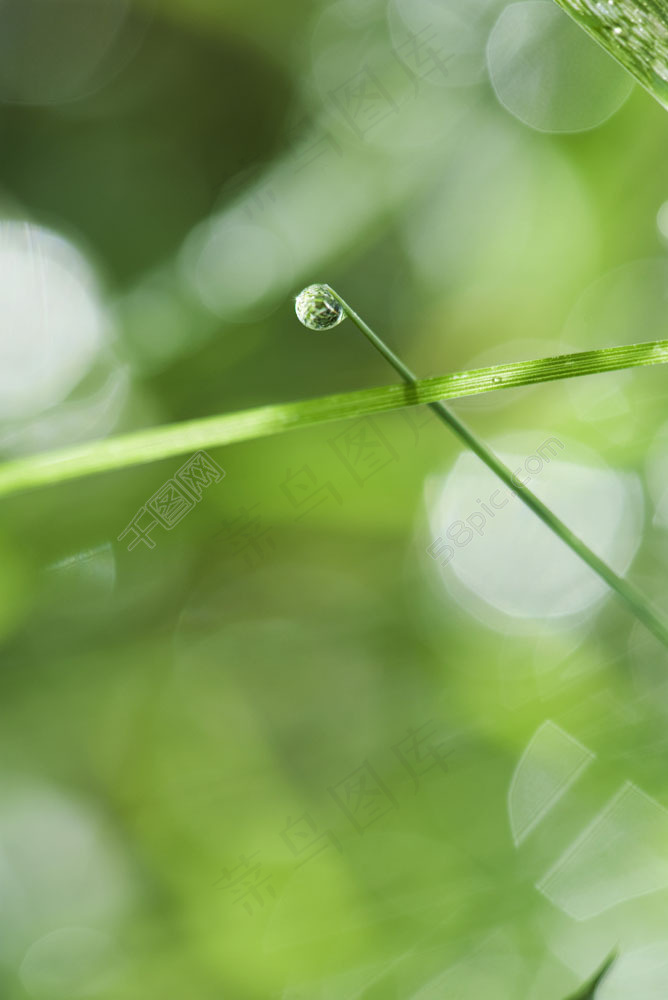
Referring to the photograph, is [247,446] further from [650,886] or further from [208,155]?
[650,886]

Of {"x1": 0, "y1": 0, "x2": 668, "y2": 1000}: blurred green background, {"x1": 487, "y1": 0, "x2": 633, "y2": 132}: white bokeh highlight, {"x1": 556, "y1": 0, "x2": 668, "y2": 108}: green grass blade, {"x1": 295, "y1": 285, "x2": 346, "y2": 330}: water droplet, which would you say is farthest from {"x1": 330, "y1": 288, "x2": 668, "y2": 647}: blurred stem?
{"x1": 487, "y1": 0, "x2": 633, "y2": 132}: white bokeh highlight

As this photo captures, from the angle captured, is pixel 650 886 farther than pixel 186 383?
No

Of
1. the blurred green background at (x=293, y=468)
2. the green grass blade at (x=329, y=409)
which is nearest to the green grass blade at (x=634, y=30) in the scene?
the green grass blade at (x=329, y=409)

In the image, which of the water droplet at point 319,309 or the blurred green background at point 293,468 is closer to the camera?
the water droplet at point 319,309

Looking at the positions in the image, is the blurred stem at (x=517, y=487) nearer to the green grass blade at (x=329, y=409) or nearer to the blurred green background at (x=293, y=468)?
the green grass blade at (x=329, y=409)

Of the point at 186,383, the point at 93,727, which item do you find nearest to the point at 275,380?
the point at 186,383

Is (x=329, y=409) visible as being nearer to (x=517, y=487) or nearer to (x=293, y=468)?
(x=517, y=487)
